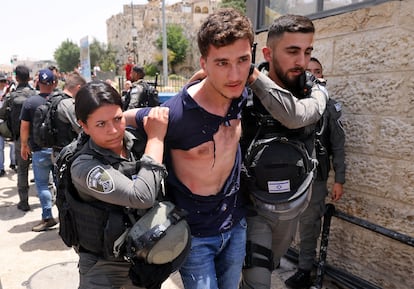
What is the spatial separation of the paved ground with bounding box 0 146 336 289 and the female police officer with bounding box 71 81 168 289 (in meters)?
1.34

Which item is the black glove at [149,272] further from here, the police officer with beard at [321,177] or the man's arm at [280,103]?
the police officer with beard at [321,177]

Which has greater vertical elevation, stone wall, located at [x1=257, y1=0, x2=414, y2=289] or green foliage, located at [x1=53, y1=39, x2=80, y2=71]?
green foliage, located at [x1=53, y1=39, x2=80, y2=71]

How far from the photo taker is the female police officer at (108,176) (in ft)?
5.25

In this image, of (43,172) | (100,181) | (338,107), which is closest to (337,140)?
(338,107)

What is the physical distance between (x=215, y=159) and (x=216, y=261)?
576 mm

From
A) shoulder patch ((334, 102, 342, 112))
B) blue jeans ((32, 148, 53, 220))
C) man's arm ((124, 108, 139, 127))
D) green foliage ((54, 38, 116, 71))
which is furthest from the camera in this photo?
green foliage ((54, 38, 116, 71))

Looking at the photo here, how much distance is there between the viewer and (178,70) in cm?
5572

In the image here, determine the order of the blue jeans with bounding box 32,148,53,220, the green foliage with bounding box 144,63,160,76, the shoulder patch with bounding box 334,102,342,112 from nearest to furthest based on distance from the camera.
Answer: the shoulder patch with bounding box 334,102,342,112, the blue jeans with bounding box 32,148,53,220, the green foliage with bounding box 144,63,160,76

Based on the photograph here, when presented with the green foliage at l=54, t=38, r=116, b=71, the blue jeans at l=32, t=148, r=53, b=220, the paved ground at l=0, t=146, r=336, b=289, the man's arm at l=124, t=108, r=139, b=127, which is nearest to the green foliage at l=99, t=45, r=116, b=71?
the green foliage at l=54, t=38, r=116, b=71

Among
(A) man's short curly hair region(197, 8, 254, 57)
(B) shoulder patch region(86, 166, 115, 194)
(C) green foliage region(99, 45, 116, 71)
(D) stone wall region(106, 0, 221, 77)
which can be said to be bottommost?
(B) shoulder patch region(86, 166, 115, 194)

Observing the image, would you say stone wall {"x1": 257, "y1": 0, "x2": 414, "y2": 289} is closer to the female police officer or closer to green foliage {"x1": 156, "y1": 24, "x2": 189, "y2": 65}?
the female police officer

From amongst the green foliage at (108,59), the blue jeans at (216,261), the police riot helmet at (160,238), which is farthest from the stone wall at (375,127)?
the green foliage at (108,59)

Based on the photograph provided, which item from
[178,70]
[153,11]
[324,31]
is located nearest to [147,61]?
[178,70]

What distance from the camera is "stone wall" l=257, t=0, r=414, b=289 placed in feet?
7.90
